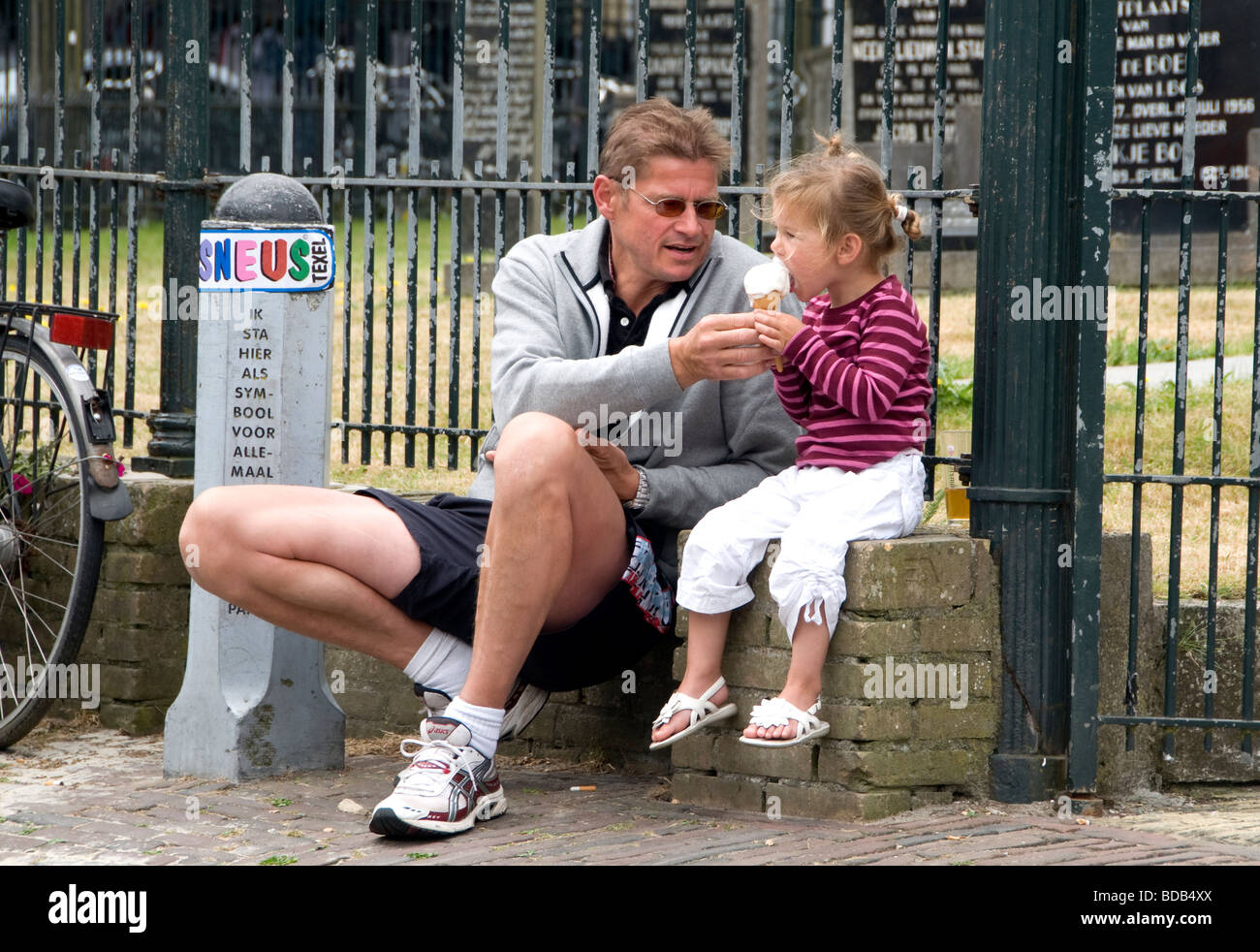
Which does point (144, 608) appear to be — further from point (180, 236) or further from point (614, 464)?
point (614, 464)

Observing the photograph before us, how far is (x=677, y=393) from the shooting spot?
3.90 metres

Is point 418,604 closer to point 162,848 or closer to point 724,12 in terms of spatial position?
point 162,848

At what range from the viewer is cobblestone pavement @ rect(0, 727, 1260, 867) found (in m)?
3.47

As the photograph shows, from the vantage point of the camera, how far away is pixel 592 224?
4.28 m

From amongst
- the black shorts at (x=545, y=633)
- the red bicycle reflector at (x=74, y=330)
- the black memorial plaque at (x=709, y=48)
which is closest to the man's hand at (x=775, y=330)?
the black shorts at (x=545, y=633)

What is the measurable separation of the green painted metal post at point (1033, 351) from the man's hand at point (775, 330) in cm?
59

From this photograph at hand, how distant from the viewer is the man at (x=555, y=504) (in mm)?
3657

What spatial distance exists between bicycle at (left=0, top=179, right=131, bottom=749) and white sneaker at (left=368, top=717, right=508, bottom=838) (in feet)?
4.32

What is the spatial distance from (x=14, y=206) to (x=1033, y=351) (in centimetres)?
284

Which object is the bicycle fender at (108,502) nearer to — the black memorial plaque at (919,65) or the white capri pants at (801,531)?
the white capri pants at (801,531)

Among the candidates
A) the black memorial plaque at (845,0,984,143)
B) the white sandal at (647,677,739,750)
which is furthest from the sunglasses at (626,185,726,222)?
the black memorial plaque at (845,0,984,143)

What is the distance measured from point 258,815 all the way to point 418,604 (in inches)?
24.0

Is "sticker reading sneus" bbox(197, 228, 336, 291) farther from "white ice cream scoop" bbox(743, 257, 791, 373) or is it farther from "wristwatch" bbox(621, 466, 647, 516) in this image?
"white ice cream scoop" bbox(743, 257, 791, 373)

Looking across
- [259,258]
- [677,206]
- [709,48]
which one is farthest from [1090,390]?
[709,48]
